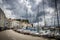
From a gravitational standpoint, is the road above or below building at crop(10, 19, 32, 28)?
below

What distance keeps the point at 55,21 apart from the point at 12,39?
1593 millimetres

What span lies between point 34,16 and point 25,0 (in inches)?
25.3

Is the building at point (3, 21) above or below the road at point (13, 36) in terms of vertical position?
above

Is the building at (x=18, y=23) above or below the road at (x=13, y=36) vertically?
above

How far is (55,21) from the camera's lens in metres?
5.61

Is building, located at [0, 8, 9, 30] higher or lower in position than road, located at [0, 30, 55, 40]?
higher

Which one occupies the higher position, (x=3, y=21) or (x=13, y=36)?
(x=3, y=21)

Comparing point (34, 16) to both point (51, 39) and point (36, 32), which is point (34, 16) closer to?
point (36, 32)

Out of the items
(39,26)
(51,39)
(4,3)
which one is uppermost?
(4,3)

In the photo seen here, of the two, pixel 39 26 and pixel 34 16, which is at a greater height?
pixel 34 16

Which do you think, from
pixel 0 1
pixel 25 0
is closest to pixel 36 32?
pixel 25 0

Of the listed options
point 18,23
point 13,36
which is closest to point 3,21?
point 18,23

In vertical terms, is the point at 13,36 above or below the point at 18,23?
below

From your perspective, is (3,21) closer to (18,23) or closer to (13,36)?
(18,23)
